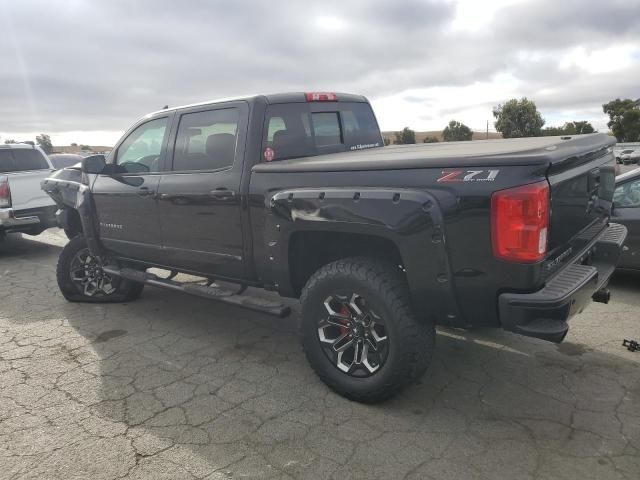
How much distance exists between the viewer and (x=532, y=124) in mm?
54531

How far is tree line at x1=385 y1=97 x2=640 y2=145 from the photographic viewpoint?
5081cm

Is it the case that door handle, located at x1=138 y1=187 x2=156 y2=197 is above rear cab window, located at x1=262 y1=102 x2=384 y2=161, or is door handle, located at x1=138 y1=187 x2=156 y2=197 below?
below

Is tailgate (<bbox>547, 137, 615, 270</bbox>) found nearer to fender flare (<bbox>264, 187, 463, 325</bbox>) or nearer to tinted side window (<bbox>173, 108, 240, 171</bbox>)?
fender flare (<bbox>264, 187, 463, 325</bbox>)

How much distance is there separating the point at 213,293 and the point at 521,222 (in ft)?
7.93

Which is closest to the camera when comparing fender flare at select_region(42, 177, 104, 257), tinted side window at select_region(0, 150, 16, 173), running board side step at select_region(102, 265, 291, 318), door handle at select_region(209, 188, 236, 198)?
running board side step at select_region(102, 265, 291, 318)

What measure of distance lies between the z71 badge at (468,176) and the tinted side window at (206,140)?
1.74m

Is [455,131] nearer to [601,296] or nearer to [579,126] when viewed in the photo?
[579,126]

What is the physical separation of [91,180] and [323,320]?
10.0ft

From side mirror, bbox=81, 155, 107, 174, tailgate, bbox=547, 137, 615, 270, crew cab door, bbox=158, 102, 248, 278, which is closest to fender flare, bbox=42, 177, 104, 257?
side mirror, bbox=81, 155, 107, 174

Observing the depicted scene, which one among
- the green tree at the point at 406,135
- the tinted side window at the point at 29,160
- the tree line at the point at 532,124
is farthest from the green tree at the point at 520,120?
the tinted side window at the point at 29,160

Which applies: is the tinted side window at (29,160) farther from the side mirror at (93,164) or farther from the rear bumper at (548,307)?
the rear bumper at (548,307)

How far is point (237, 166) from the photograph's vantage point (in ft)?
12.1

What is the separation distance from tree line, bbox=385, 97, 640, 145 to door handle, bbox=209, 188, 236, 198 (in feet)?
161

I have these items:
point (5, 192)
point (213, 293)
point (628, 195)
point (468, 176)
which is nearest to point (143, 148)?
point (213, 293)
